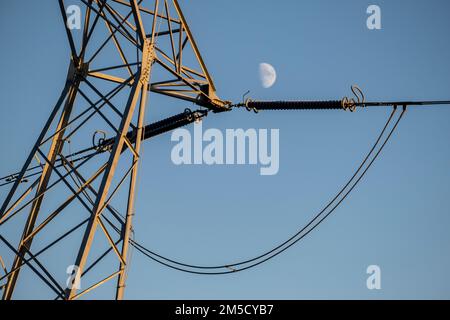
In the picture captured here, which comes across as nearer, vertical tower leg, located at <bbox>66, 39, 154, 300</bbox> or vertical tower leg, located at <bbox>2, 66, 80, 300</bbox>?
vertical tower leg, located at <bbox>66, 39, 154, 300</bbox>

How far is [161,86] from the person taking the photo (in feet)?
53.0

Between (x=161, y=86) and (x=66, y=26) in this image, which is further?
(x=161, y=86)

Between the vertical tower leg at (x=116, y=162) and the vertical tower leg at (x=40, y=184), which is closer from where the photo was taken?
the vertical tower leg at (x=116, y=162)

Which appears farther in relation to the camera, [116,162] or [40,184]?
[40,184]

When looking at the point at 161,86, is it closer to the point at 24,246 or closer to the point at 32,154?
the point at 32,154

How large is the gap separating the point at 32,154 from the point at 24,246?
1795 millimetres

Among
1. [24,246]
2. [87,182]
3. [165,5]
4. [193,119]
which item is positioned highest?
[165,5]
